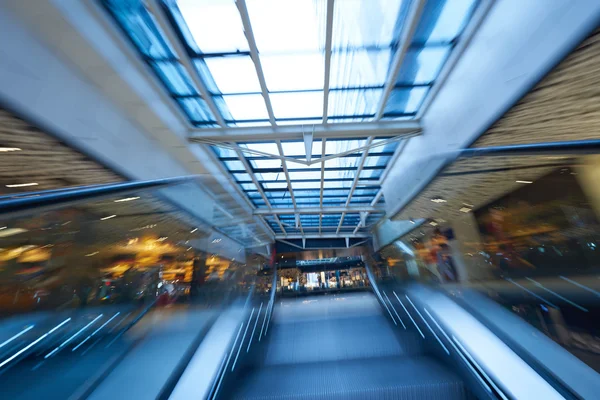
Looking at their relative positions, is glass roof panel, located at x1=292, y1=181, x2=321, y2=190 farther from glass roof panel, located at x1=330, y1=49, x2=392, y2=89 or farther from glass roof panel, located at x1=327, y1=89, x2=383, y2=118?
glass roof panel, located at x1=330, y1=49, x2=392, y2=89

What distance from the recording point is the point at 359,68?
5469 millimetres

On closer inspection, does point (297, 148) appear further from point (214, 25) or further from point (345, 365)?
point (345, 365)

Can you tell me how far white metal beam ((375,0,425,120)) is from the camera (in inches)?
163

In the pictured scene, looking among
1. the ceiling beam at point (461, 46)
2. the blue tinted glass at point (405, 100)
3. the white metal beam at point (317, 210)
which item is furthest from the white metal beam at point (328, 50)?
the white metal beam at point (317, 210)

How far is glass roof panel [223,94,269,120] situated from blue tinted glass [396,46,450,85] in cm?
335

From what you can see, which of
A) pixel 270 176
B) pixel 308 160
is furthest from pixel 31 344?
pixel 270 176

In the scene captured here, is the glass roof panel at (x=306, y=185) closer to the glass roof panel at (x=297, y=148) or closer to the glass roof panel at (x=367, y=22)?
the glass roof panel at (x=297, y=148)

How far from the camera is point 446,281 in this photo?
15.5 ft

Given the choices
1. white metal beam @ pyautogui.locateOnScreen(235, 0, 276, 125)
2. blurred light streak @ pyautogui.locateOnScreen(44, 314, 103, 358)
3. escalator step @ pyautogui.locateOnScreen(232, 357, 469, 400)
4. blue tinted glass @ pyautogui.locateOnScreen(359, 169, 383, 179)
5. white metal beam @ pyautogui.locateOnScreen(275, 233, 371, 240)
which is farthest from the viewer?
white metal beam @ pyautogui.locateOnScreen(275, 233, 371, 240)

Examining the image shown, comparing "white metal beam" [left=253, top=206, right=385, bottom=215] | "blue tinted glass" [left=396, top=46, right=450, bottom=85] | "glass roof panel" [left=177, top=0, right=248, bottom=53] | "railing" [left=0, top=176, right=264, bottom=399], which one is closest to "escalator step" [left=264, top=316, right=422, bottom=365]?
"railing" [left=0, top=176, right=264, bottom=399]

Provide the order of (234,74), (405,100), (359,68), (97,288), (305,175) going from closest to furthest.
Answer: (97,288) < (359,68) < (234,74) < (405,100) < (305,175)

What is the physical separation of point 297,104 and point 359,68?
181 cm

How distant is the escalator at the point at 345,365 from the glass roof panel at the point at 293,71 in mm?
5666

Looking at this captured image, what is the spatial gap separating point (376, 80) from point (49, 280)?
6243 millimetres
